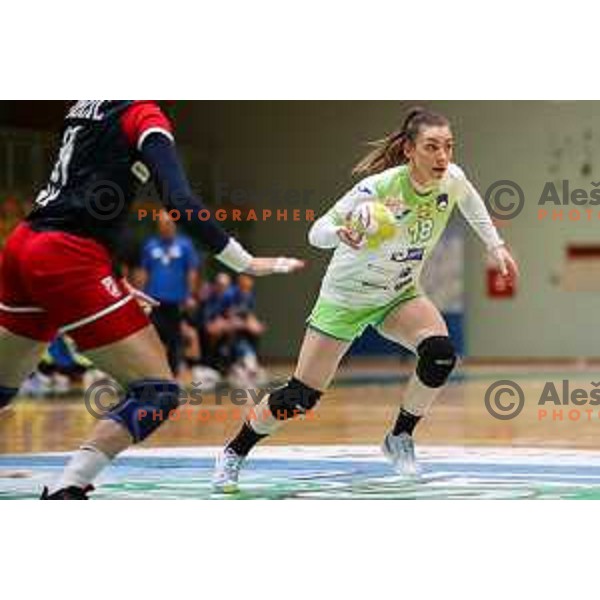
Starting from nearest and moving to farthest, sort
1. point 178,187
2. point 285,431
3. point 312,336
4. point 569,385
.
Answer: point 178,187 < point 312,336 < point 285,431 < point 569,385

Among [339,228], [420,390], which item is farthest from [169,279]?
[339,228]

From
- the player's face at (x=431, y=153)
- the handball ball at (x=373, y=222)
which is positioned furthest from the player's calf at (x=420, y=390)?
the player's face at (x=431, y=153)

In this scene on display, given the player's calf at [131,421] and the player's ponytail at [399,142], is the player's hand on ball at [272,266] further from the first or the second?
the player's ponytail at [399,142]

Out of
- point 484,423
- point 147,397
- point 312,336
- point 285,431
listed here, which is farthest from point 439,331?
point 484,423

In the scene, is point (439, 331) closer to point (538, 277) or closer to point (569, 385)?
point (569, 385)

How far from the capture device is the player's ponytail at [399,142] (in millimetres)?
7547

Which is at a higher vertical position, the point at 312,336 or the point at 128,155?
the point at 128,155

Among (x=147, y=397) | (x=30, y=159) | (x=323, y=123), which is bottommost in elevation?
(x=147, y=397)

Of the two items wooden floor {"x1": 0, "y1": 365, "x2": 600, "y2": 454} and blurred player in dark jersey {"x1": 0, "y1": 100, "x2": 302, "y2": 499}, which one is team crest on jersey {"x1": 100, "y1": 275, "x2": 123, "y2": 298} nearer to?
blurred player in dark jersey {"x1": 0, "y1": 100, "x2": 302, "y2": 499}

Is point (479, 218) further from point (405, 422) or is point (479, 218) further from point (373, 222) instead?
point (405, 422)

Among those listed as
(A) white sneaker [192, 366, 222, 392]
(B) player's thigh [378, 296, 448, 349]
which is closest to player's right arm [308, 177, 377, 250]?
(B) player's thigh [378, 296, 448, 349]

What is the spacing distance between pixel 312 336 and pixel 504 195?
59.9 ft

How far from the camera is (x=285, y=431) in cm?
1134

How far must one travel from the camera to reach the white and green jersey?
7543 mm
